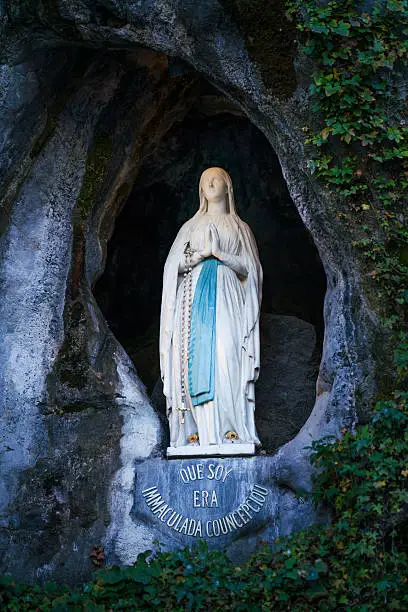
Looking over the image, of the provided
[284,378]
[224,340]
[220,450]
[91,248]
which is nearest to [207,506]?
[220,450]

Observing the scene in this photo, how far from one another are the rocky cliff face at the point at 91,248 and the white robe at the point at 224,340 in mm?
338

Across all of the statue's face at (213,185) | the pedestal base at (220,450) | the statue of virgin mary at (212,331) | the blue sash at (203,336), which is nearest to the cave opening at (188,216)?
the statue's face at (213,185)

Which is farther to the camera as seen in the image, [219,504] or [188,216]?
[188,216]

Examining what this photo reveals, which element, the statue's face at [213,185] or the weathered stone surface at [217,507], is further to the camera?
the statue's face at [213,185]

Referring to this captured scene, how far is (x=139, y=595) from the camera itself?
6590 mm

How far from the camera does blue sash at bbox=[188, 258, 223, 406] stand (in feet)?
25.1

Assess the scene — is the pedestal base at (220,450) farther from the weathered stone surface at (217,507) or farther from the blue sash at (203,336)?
the blue sash at (203,336)

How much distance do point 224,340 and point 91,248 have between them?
1.56 m

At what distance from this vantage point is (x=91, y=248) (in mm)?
8594

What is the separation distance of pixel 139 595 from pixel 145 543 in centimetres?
84

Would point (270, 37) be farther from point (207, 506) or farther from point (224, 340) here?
point (207, 506)

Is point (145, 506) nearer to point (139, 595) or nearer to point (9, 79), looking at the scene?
point (139, 595)

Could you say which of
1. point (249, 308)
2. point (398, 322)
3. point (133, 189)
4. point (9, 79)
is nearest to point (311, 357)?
point (249, 308)

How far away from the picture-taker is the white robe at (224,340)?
25.0ft
